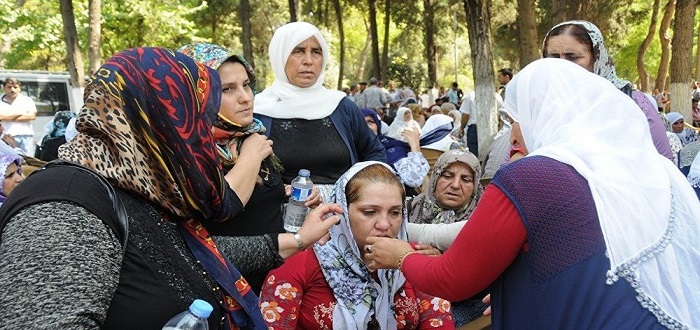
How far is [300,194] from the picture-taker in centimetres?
278

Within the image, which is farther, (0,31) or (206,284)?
(0,31)

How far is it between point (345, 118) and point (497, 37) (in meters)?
25.6

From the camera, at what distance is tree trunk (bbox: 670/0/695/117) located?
522 inches

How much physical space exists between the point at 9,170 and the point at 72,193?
347cm

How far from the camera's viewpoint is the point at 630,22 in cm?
2725

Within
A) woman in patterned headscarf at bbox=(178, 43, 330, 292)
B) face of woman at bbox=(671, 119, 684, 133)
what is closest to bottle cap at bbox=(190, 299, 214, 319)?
woman in patterned headscarf at bbox=(178, 43, 330, 292)

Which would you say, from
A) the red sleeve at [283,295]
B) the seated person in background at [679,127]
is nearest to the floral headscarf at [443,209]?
the red sleeve at [283,295]

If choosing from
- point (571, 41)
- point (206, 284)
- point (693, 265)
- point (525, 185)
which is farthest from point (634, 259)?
point (571, 41)

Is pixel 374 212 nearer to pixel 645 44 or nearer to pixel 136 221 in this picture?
pixel 136 221

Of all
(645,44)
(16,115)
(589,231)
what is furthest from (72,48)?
(645,44)

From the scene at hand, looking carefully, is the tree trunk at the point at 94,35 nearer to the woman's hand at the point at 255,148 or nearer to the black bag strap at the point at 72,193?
the woman's hand at the point at 255,148

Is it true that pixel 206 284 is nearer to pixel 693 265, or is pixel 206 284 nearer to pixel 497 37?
pixel 693 265

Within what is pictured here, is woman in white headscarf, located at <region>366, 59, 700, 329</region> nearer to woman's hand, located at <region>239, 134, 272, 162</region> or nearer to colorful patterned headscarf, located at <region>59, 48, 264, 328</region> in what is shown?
→ colorful patterned headscarf, located at <region>59, 48, 264, 328</region>

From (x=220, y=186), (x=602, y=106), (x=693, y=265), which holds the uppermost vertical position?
(x=602, y=106)
